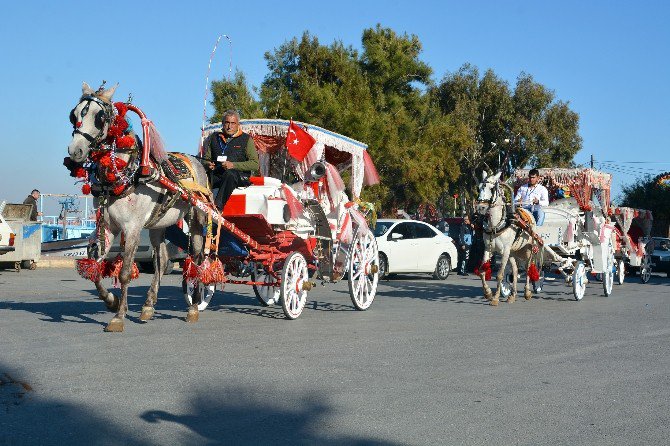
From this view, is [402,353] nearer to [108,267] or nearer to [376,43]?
[108,267]

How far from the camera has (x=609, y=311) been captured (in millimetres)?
14602

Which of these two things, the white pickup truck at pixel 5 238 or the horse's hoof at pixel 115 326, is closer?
the horse's hoof at pixel 115 326

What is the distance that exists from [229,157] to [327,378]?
4915 millimetres

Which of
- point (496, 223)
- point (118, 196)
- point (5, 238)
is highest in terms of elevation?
point (496, 223)

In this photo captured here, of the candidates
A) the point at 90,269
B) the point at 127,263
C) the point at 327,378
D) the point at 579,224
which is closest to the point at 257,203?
the point at 127,263

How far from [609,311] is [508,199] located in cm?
256

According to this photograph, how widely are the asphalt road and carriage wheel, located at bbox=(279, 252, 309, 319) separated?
219 mm

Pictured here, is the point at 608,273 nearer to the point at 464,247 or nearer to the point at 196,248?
the point at 464,247

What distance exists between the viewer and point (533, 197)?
16641 mm

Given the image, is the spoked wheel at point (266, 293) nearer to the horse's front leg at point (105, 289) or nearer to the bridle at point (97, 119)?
the horse's front leg at point (105, 289)

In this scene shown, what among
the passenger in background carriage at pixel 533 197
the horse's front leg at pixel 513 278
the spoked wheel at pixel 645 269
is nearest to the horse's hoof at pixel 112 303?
the horse's front leg at pixel 513 278

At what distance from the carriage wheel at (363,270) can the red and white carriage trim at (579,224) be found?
170 inches

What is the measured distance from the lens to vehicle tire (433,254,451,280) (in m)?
24.6

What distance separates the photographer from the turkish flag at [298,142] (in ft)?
38.7
